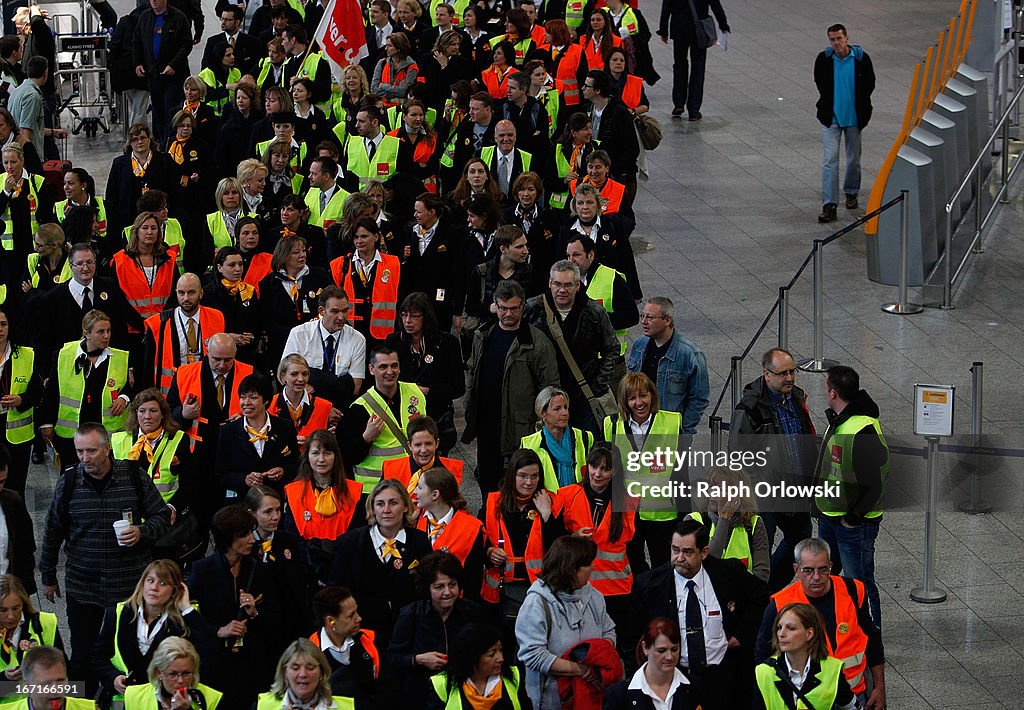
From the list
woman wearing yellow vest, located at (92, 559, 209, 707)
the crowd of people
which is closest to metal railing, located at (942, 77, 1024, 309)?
the crowd of people

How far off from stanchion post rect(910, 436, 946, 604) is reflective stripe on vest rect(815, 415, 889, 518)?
616 millimetres

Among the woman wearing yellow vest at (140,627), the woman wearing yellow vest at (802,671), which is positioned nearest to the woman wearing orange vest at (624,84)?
the woman wearing yellow vest at (802,671)

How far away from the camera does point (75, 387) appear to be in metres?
12.4

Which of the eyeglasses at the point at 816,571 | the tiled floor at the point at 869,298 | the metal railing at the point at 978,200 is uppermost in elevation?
the eyeglasses at the point at 816,571

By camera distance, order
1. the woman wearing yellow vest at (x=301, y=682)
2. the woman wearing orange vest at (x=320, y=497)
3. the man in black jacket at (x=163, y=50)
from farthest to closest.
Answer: the man in black jacket at (x=163, y=50) < the woman wearing orange vest at (x=320, y=497) < the woman wearing yellow vest at (x=301, y=682)

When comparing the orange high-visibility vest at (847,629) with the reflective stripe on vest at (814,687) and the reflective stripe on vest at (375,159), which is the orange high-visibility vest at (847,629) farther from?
the reflective stripe on vest at (375,159)

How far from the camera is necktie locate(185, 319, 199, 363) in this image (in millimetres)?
12875

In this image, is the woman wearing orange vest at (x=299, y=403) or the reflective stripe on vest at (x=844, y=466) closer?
the reflective stripe on vest at (x=844, y=466)

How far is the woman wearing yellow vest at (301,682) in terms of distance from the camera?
8.81 m

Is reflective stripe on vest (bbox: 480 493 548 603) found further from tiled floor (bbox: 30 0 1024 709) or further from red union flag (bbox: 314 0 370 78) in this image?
red union flag (bbox: 314 0 370 78)

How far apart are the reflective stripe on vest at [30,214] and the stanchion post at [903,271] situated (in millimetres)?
7866

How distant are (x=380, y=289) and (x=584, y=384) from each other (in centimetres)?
199

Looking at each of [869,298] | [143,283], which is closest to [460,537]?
[143,283]

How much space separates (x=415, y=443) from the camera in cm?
1092
